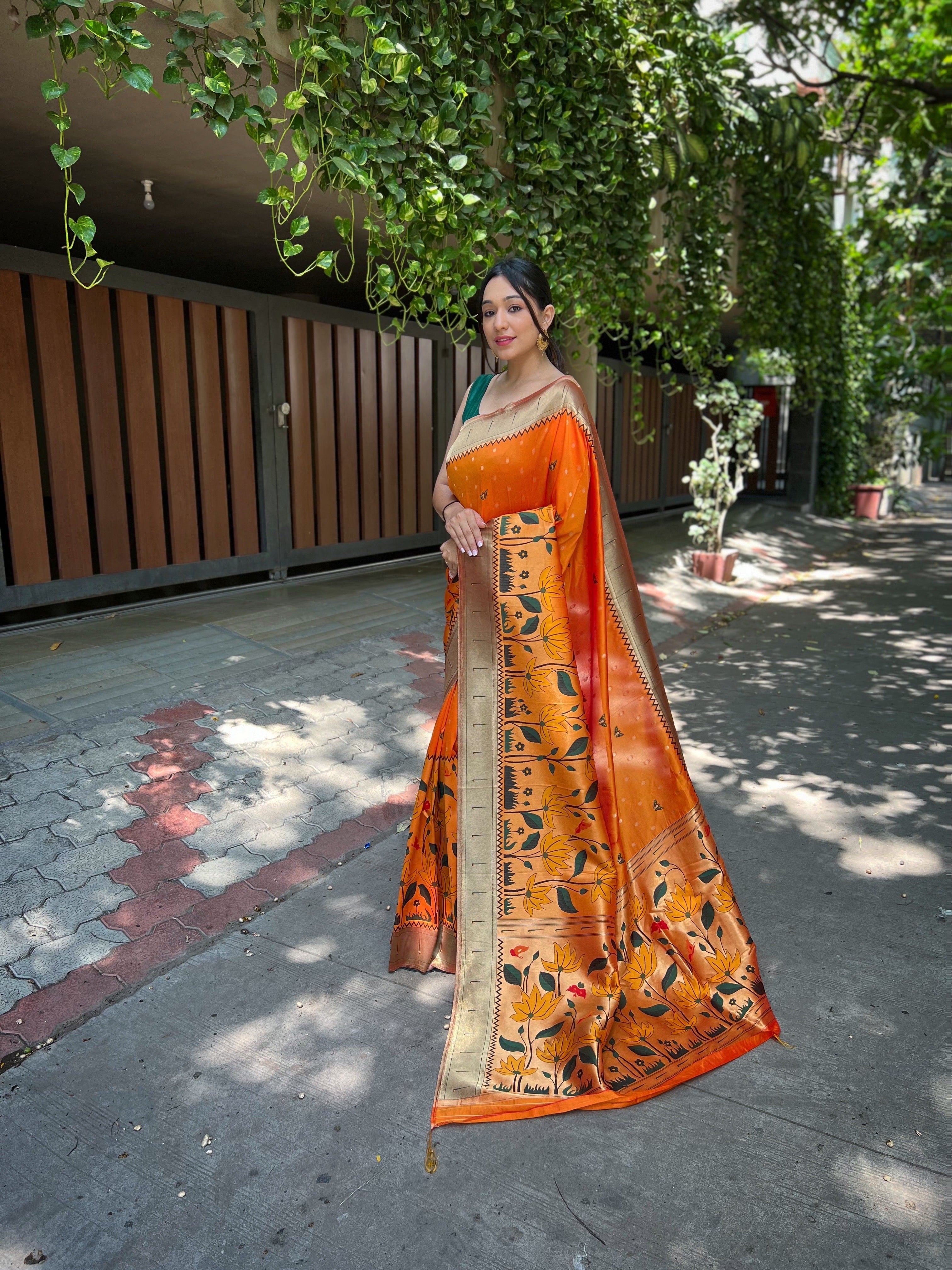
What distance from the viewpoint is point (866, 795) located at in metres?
3.80

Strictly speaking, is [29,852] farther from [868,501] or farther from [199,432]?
[868,501]

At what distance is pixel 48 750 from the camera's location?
3.54 metres

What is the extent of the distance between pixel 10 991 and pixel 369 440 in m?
5.72

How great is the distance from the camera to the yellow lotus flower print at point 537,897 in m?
2.29

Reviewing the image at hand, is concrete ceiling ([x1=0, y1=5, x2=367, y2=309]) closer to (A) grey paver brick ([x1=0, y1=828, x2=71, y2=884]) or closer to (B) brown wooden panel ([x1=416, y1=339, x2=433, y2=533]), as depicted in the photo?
(B) brown wooden panel ([x1=416, y1=339, x2=433, y2=533])

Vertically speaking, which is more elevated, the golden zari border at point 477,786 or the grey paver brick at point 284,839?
the golden zari border at point 477,786

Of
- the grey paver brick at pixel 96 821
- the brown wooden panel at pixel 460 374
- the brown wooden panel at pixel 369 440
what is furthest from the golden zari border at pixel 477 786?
the brown wooden panel at pixel 460 374

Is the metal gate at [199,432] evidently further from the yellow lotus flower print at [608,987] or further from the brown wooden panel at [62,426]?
the yellow lotus flower print at [608,987]

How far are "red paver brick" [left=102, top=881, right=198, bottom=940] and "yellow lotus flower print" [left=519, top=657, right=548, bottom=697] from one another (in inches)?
53.7

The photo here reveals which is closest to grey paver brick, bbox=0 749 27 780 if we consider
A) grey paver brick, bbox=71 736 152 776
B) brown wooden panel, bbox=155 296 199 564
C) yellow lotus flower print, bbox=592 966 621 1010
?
grey paver brick, bbox=71 736 152 776

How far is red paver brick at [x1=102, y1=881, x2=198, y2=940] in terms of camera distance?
2.71 m

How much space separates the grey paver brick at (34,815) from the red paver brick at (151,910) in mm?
→ 519

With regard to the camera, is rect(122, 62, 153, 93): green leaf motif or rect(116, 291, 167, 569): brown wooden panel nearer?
rect(122, 62, 153, 93): green leaf motif

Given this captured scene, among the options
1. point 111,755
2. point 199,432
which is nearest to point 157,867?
point 111,755
